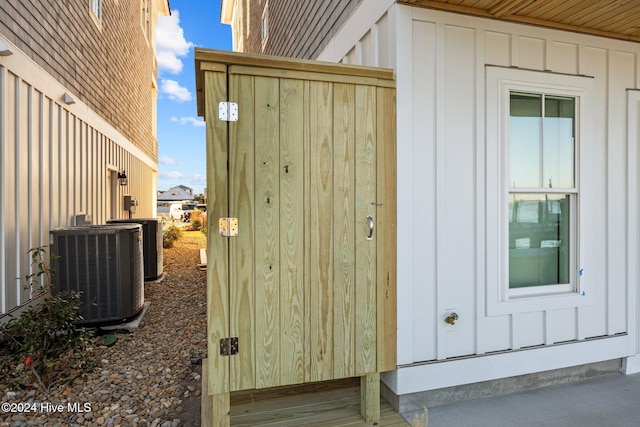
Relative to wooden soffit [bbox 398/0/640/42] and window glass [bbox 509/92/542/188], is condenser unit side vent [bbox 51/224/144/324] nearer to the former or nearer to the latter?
wooden soffit [bbox 398/0/640/42]

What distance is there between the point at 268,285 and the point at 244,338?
1.01ft

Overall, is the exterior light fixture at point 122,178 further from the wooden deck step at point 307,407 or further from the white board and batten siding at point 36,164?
the wooden deck step at point 307,407

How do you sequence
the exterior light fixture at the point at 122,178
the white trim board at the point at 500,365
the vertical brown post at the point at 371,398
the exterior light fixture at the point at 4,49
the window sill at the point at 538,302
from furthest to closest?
the exterior light fixture at the point at 122,178
the exterior light fixture at the point at 4,49
the window sill at the point at 538,302
the white trim board at the point at 500,365
the vertical brown post at the point at 371,398

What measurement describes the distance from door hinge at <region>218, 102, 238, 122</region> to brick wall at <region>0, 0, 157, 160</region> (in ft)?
9.58

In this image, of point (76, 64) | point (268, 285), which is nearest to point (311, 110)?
point (268, 285)

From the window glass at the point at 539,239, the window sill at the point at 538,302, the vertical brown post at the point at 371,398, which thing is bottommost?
the vertical brown post at the point at 371,398

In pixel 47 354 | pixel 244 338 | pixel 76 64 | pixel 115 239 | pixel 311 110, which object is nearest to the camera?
pixel 244 338

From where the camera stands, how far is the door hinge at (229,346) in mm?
1935

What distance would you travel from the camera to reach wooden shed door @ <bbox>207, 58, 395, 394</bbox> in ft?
6.44

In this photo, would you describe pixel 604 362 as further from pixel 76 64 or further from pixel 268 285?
pixel 76 64

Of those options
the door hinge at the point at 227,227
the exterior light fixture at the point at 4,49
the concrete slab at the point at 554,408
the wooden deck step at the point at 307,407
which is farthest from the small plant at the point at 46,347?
the concrete slab at the point at 554,408

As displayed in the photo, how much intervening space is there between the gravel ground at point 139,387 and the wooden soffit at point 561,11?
2.96m

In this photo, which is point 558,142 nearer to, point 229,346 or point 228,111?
point 228,111

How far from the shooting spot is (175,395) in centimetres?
248
